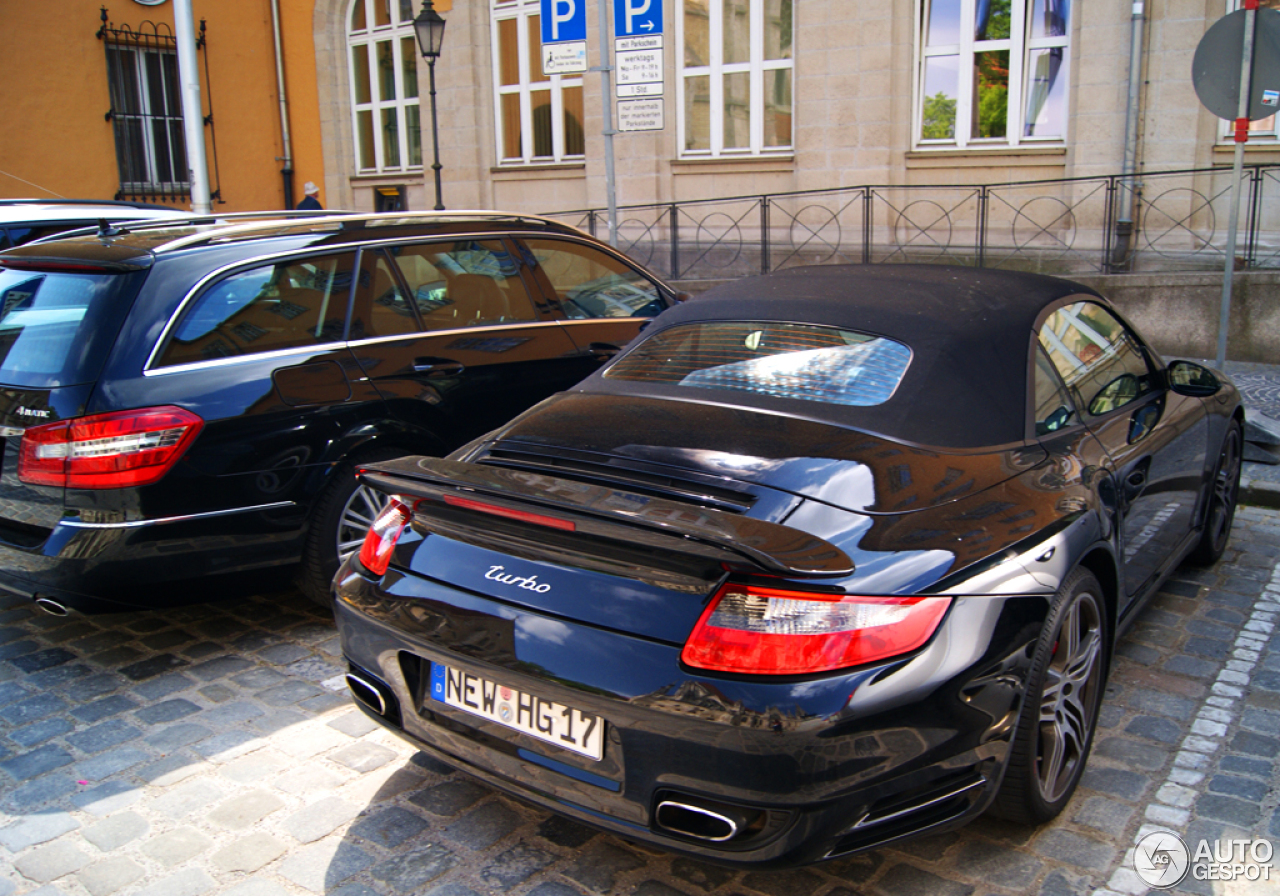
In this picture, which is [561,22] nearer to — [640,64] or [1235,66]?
[640,64]

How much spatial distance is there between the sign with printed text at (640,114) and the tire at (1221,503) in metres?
4.80

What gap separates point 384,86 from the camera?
2047 centimetres

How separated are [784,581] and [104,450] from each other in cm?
277

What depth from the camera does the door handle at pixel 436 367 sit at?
4812mm

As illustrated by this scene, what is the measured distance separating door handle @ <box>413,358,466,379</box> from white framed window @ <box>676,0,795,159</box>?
428 inches

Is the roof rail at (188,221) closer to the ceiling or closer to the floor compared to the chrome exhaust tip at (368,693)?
closer to the ceiling

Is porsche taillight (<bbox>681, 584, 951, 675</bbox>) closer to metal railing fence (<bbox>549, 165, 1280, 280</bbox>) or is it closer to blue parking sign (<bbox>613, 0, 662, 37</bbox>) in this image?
blue parking sign (<bbox>613, 0, 662, 37</bbox>)

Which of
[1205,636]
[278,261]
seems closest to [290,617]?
[278,261]

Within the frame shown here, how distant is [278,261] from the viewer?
4.52 m

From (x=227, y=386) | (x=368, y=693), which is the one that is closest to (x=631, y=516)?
(x=368, y=693)

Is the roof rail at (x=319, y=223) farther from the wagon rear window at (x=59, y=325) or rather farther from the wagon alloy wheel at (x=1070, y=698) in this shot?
the wagon alloy wheel at (x=1070, y=698)

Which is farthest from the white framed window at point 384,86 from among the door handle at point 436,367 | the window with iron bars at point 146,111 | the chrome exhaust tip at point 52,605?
the chrome exhaust tip at point 52,605

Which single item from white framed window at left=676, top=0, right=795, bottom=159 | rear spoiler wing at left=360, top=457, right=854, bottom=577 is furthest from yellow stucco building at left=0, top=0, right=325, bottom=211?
rear spoiler wing at left=360, top=457, right=854, bottom=577

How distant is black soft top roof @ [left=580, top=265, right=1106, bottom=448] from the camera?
→ 119 inches
